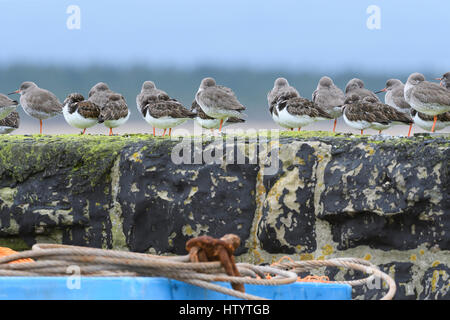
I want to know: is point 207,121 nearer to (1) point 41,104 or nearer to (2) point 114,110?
(2) point 114,110

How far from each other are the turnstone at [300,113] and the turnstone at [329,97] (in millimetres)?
509

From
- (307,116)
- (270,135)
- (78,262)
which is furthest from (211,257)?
(307,116)

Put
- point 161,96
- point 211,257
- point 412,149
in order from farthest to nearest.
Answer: point 161,96 < point 412,149 < point 211,257

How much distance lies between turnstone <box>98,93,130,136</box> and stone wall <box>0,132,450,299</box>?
4489 millimetres

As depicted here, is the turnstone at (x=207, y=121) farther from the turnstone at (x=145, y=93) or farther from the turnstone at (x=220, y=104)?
the turnstone at (x=145, y=93)

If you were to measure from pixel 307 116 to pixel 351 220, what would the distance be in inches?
197

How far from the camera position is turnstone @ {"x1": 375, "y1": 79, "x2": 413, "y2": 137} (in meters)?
10.5

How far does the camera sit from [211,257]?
239 centimetres

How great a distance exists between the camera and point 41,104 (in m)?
11.2

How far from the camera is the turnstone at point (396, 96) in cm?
1048

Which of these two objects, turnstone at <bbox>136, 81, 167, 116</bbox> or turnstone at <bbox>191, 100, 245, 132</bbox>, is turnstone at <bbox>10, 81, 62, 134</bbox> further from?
turnstone at <bbox>191, 100, 245, 132</bbox>

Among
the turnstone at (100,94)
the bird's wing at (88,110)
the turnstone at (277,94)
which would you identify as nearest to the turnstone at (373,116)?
the turnstone at (277,94)
